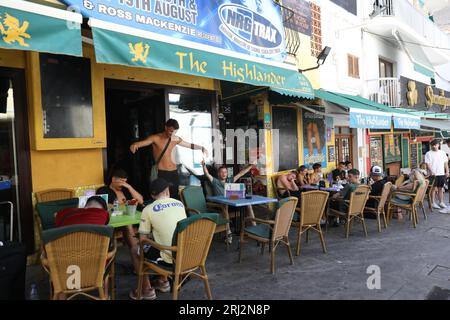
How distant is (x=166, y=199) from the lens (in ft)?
11.4

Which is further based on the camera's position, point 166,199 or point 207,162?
point 207,162

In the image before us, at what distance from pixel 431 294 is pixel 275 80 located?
3.71 metres

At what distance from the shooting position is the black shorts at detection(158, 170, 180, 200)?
5.86 m

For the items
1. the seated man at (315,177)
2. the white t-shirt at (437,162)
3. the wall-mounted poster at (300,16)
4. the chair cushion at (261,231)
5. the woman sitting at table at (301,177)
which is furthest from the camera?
the white t-shirt at (437,162)

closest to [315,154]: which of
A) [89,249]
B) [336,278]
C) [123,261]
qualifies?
[336,278]

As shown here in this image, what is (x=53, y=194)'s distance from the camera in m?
4.59

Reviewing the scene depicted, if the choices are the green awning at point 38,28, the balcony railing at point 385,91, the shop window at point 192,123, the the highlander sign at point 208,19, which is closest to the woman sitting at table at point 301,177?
the shop window at point 192,123

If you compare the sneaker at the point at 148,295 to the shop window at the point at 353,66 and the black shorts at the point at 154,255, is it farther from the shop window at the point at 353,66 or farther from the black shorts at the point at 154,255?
the shop window at the point at 353,66

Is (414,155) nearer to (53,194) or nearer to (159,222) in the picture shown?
(159,222)

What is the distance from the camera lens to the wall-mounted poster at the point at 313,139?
902 centimetres

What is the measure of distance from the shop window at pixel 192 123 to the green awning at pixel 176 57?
1803mm

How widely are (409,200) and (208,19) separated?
5.56 meters

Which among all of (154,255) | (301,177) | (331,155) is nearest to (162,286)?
(154,255)
